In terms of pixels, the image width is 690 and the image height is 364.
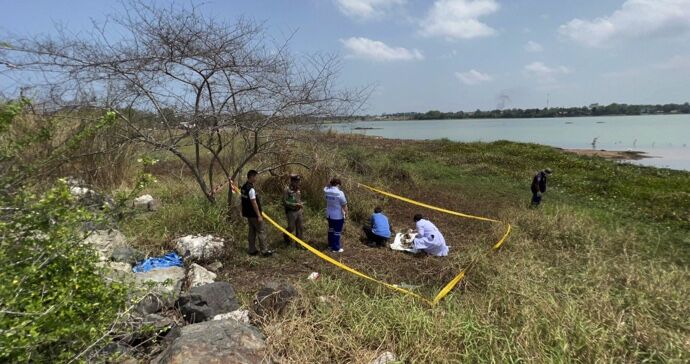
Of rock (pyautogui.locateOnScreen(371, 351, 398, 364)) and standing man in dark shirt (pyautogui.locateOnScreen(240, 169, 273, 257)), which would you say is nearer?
rock (pyautogui.locateOnScreen(371, 351, 398, 364))

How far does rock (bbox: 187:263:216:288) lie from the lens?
16.7 ft

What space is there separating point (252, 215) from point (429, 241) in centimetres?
297

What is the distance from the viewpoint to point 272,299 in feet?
13.9

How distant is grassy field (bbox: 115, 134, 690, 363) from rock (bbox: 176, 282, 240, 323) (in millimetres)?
370

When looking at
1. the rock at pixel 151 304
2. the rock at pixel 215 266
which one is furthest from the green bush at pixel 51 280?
the rock at pixel 215 266

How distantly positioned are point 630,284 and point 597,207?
7.25m

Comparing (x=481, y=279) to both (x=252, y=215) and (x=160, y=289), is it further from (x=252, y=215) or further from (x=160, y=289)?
(x=160, y=289)

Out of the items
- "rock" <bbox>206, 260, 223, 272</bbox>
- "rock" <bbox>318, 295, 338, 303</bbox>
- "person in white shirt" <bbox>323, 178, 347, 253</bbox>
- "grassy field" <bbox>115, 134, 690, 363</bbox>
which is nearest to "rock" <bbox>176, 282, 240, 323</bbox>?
"grassy field" <bbox>115, 134, 690, 363</bbox>

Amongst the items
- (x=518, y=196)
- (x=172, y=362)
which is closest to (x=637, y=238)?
(x=518, y=196)

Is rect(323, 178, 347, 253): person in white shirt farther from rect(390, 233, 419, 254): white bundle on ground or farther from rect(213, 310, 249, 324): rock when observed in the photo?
rect(213, 310, 249, 324): rock

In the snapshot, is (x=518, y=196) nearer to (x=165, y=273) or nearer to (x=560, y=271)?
(x=560, y=271)

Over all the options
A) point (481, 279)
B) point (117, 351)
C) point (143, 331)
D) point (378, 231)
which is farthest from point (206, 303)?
point (378, 231)

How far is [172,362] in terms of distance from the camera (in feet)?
9.72

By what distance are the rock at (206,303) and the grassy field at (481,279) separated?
1.21ft
